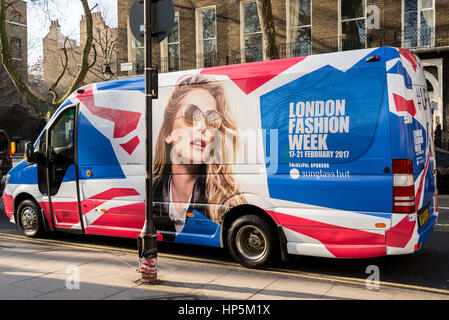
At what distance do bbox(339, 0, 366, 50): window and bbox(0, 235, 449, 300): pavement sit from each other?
1682cm

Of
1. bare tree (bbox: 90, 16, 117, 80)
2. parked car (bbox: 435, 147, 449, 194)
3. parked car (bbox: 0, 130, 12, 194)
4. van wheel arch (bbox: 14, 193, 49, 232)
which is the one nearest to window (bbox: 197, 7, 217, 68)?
bare tree (bbox: 90, 16, 117, 80)

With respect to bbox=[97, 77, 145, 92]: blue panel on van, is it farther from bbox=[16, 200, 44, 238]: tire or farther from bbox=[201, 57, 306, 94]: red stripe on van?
bbox=[16, 200, 44, 238]: tire

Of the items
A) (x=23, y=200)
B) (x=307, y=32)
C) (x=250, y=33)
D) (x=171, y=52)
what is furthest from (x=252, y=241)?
(x=171, y=52)

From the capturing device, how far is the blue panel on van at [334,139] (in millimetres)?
5223

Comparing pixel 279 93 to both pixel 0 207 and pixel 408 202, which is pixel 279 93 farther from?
pixel 0 207

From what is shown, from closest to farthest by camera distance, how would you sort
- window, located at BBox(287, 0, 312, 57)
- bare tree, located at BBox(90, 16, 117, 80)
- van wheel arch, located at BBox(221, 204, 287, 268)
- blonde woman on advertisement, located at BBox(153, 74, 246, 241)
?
van wheel arch, located at BBox(221, 204, 287, 268)
blonde woman on advertisement, located at BBox(153, 74, 246, 241)
window, located at BBox(287, 0, 312, 57)
bare tree, located at BBox(90, 16, 117, 80)

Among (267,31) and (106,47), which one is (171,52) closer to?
(267,31)

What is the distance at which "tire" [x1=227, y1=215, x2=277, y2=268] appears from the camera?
Result: 593cm

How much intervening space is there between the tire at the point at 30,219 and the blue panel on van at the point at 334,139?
450cm

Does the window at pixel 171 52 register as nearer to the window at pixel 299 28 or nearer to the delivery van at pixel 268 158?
the window at pixel 299 28

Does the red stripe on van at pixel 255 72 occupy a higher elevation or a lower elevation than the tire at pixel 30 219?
higher

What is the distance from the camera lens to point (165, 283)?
17.8 ft

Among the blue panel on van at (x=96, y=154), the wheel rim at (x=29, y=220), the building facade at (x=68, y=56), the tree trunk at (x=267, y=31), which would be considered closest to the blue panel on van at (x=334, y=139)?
the blue panel on van at (x=96, y=154)

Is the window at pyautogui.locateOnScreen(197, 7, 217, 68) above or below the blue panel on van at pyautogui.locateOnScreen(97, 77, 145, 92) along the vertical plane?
above
